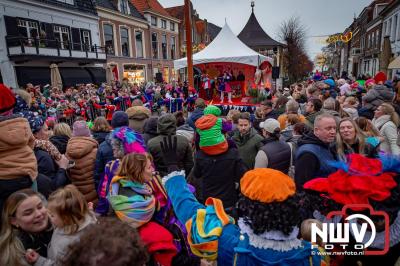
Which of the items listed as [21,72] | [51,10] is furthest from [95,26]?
[21,72]

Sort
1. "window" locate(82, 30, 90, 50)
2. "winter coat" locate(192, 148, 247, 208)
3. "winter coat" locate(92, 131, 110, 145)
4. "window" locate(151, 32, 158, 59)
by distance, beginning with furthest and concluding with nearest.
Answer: "window" locate(151, 32, 158, 59) → "window" locate(82, 30, 90, 50) → "winter coat" locate(92, 131, 110, 145) → "winter coat" locate(192, 148, 247, 208)

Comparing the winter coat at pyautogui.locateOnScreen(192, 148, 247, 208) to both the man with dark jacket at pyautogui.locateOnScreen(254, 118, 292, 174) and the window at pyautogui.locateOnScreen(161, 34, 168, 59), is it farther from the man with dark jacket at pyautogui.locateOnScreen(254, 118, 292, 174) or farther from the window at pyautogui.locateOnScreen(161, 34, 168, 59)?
the window at pyautogui.locateOnScreen(161, 34, 168, 59)

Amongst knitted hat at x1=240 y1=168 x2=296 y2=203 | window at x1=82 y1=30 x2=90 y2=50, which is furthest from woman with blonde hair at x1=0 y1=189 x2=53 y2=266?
window at x1=82 y1=30 x2=90 y2=50

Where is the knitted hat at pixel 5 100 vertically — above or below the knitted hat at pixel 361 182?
above

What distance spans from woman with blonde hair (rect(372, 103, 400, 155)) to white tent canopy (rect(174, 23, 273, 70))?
324 inches

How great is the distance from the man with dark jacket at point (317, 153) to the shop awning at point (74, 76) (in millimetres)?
20154

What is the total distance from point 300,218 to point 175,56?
1398 inches

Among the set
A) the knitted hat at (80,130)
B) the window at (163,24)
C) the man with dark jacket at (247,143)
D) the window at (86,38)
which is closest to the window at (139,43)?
the window at (163,24)

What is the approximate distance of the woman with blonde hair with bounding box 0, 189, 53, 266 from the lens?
166cm

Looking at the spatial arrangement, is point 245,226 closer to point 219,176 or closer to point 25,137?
point 219,176

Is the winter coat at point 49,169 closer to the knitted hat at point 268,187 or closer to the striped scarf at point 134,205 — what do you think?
the striped scarf at point 134,205

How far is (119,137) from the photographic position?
9.95 ft

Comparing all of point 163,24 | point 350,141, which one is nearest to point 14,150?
point 350,141

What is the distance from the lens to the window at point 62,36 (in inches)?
767
